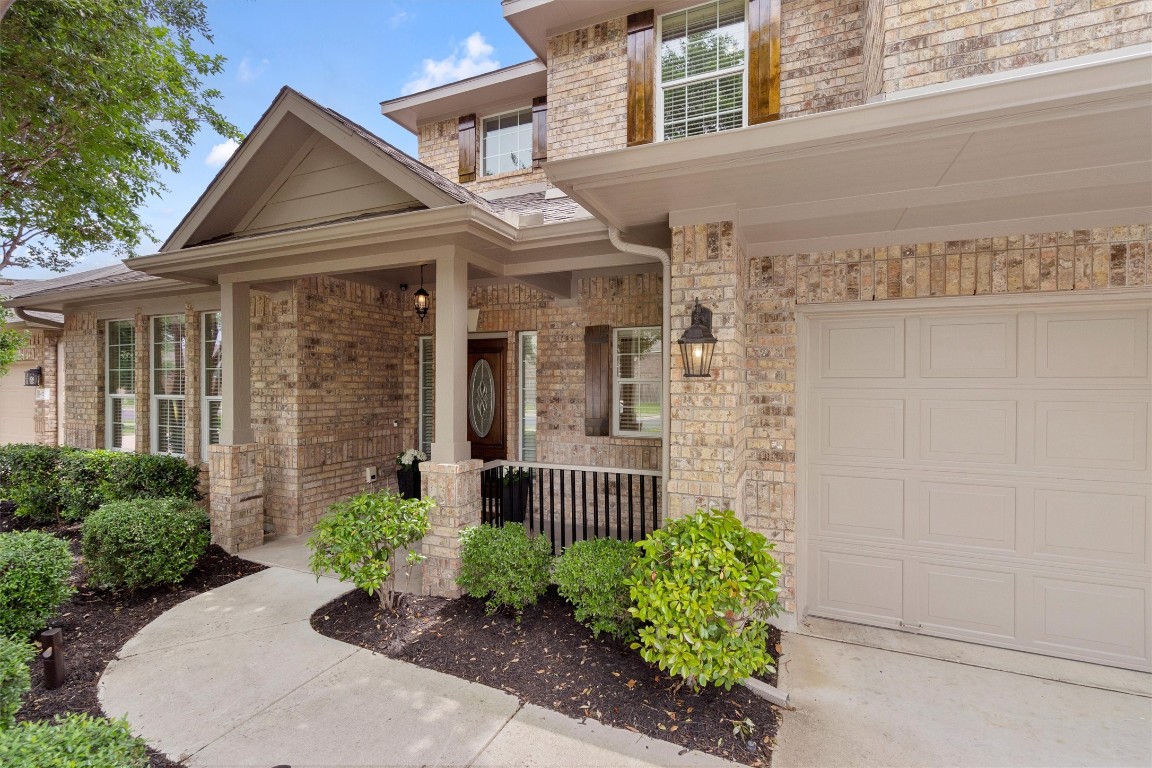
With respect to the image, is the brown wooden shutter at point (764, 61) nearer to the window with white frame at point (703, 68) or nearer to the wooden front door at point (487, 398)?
the window with white frame at point (703, 68)

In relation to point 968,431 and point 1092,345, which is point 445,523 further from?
point 1092,345

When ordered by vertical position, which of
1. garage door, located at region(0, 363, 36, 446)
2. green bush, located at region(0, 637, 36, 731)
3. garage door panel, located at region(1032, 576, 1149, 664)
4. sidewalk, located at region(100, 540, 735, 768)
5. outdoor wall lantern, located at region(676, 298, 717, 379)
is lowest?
sidewalk, located at region(100, 540, 735, 768)

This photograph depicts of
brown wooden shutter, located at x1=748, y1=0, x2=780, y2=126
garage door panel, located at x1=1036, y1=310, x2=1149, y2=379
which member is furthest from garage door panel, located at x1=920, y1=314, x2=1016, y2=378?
brown wooden shutter, located at x1=748, y1=0, x2=780, y2=126

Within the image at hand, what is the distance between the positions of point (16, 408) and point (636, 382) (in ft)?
36.7

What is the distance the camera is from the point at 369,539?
364 cm

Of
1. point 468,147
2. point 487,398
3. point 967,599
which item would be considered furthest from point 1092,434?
point 468,147

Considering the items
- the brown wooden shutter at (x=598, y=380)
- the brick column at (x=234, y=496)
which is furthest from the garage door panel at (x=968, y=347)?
the brick column at (x=234, y=496)

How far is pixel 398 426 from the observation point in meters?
6.98

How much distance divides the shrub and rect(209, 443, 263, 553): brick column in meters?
1.68

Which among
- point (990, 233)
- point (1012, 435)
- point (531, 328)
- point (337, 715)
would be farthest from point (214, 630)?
point (990, 233)

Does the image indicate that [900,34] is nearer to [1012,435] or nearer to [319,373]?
[1012,435]

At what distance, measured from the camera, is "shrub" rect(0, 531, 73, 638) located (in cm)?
316

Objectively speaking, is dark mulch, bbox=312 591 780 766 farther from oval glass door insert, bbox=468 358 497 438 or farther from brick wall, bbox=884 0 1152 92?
brick wall, bbox=884 0 1152 92

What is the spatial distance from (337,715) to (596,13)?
6.78 meters
